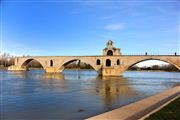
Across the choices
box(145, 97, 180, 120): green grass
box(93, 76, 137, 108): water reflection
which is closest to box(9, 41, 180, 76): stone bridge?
box(93, 76, 137, 108): water reflection

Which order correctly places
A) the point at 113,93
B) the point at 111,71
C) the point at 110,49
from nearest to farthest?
the point at 113,93 < the point at 111,71 < the point at 110,49

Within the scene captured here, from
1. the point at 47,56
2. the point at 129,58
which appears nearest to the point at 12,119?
the point at 129,58

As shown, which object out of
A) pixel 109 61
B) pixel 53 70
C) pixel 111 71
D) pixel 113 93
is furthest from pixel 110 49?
pixel 113 93

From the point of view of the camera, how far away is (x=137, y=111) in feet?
30.0

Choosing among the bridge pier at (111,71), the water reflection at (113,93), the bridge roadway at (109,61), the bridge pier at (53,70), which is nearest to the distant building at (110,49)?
→ the bridge roadway at (109,61)

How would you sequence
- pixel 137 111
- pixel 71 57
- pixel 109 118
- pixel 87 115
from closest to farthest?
pixel 109 118 → pixel 137 111 → pixel 87 115 → pixel 71 57

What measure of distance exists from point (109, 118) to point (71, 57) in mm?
57595

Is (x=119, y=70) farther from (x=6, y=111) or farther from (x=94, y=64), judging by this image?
(x=6, y=111)

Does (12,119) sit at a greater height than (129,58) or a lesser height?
lesser

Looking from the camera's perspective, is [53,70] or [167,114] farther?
[53,70]

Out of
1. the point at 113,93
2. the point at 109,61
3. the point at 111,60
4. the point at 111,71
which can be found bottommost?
the point at 113,93

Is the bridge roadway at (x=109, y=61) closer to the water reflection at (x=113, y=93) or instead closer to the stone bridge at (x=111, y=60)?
the stone bridge at (x=111, y=60)

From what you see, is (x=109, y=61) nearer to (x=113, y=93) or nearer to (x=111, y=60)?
(x=111, y=60)

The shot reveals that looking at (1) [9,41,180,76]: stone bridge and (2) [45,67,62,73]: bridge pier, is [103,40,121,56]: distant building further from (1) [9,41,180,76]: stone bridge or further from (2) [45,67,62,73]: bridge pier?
(2) [45,67,62,73]: bridge pier
